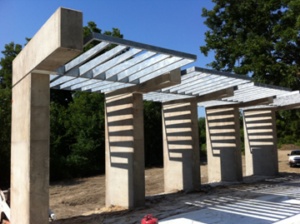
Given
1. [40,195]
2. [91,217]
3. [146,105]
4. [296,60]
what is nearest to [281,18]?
[296,60]

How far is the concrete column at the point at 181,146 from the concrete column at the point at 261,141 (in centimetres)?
627

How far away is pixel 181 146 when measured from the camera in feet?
45.6

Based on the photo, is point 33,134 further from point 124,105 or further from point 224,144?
point 224,144

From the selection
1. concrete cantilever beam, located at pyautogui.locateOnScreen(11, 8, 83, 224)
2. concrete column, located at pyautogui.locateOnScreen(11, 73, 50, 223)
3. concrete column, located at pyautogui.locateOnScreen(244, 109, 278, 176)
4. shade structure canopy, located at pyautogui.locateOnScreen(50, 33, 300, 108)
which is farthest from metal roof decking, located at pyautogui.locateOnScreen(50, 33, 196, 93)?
concrete column, located at pyautogui.locateOnScreen(244, 109, 278, 176)

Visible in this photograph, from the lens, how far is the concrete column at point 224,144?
16.0m

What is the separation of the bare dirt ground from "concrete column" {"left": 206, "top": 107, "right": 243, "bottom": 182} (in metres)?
1.03

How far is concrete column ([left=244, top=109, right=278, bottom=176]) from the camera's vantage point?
18.1 m

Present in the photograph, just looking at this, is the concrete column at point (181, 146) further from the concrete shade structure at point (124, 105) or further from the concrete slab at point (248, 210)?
the concrete slab at point (248, 210)

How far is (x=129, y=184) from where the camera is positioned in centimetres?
1065

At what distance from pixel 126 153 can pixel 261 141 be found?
10470mm

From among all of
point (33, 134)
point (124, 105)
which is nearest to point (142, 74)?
point (124, 105)

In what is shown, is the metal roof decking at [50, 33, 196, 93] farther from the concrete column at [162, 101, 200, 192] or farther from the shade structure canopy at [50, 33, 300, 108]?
the concrete column at [162, 101, 200, 192]

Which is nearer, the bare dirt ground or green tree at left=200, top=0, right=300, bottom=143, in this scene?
the bare dirt ground

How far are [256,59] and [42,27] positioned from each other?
1703cm
